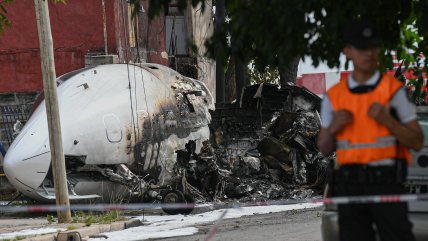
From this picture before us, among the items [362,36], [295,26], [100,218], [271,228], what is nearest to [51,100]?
[100,218]

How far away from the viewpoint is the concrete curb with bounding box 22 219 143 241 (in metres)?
12.6

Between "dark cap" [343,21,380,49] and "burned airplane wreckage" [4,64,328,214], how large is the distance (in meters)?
12.5

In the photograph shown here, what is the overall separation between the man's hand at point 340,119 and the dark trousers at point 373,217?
1.14 ft

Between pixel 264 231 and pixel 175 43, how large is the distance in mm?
17290

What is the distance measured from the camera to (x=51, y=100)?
14.6m

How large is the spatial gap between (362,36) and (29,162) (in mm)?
13193

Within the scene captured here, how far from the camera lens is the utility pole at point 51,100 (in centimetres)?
1445

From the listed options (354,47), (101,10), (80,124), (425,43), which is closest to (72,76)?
(80,124)

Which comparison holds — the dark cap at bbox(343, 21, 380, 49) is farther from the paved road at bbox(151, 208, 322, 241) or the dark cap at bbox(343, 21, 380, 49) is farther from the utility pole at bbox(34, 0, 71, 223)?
the utility pole at bbox(34, 0, 71, 223)

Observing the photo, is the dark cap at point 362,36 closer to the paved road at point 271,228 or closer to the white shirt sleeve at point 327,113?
the white shirt sleeve at point 327,113

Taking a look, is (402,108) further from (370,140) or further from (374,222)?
(374,222)

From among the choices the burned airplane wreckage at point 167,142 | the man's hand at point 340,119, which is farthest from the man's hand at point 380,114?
the burned airplane wreckage at point 167,142

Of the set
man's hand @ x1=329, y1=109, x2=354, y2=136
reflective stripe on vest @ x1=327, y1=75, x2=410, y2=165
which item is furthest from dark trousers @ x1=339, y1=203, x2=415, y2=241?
man's hand @ x1=329, y1=109, x2=354, y2=136

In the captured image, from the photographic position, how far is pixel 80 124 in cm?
1797
